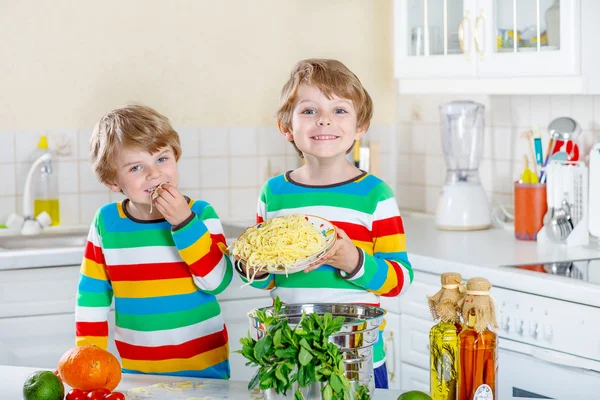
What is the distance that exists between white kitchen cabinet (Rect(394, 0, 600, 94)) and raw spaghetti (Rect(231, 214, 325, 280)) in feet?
4.17

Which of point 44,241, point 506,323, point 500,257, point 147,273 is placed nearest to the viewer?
point 147,273

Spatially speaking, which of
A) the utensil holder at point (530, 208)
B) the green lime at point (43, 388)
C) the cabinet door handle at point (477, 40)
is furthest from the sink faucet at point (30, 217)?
the green lime at point (43, 388)

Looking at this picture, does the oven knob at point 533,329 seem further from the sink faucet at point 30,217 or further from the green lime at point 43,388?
the sink faucet at point 30,217

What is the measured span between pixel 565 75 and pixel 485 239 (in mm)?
603

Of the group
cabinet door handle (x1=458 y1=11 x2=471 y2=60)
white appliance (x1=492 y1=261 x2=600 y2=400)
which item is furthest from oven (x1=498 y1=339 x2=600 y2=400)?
cabinet door handle (x1=458 y1=11 x2=471 y2=60)

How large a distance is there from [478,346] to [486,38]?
1731 millimetres

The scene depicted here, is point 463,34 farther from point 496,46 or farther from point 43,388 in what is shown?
point 43,388

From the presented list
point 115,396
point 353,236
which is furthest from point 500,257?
point 115,396

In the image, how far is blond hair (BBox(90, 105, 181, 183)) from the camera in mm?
1937

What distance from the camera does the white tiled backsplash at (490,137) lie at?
2.99 metres

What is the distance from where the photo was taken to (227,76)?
11.4ft

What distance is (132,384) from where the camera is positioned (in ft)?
5.30

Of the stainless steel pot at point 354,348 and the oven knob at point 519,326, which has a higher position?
the stainless steel pot at point 354,348

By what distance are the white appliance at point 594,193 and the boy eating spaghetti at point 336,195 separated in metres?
1.10
